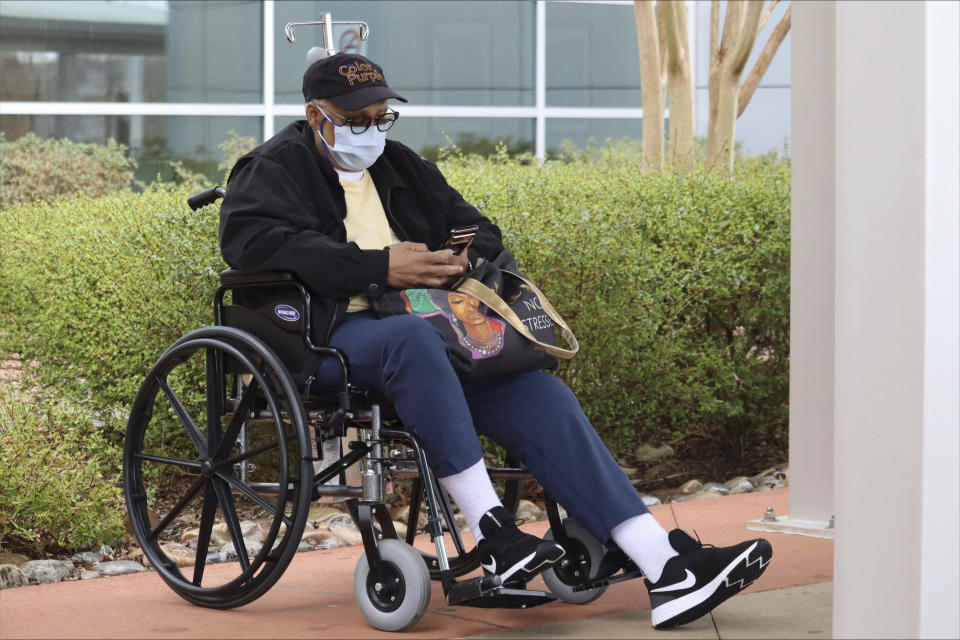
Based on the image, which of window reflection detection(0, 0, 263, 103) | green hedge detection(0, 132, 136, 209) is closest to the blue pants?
green hedge detection(0, 132, 136, 209)

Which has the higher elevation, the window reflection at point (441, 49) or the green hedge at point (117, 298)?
the window reflection at point (441, 49)

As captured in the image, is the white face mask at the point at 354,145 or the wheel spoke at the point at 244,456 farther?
the white face mask at the point at 354,145

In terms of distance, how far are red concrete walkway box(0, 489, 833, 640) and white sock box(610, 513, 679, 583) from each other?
277 millimetres

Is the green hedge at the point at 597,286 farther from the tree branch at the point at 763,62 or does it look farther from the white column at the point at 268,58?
the white column at the point at 268,58

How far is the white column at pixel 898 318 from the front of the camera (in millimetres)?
2322

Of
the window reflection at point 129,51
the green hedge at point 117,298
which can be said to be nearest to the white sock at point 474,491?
the green hedge at point 117,298

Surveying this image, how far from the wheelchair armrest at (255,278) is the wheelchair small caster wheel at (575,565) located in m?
0.91

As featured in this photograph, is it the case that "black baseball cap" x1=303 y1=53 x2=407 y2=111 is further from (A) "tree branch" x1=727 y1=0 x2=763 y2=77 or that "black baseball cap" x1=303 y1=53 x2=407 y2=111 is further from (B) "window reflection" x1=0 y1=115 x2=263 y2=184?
(B) "window reflection" x1=0 y1=115 x2=263 y2=184

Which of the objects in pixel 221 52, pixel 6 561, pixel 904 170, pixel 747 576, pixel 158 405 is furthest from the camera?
pixel 221 52

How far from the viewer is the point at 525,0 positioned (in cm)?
1670

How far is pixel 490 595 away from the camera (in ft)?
9.50

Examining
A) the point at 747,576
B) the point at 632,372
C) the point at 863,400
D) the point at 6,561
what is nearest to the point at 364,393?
the point at 747,576

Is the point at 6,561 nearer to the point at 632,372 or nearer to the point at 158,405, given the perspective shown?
the point at 158,405

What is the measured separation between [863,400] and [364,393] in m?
1.23
